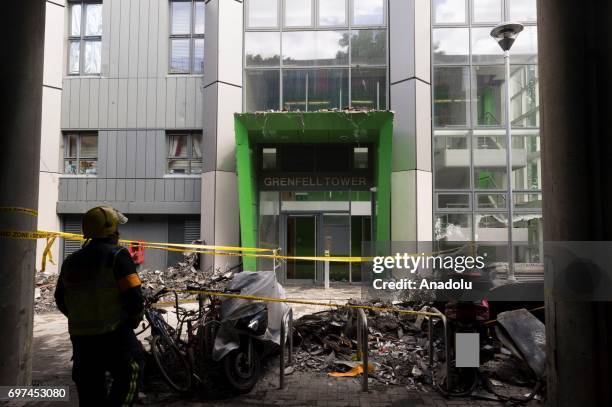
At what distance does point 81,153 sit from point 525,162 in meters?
14.2

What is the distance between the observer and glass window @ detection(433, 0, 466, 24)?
13945mm

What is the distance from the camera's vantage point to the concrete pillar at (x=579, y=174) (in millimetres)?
3689

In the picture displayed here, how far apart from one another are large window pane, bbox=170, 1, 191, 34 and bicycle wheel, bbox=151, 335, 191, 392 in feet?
41.9

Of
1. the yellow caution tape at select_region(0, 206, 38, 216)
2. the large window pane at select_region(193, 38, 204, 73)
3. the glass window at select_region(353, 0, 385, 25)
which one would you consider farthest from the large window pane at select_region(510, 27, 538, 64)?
the yellow caution tape at select_region(0, 206, 38, 216)

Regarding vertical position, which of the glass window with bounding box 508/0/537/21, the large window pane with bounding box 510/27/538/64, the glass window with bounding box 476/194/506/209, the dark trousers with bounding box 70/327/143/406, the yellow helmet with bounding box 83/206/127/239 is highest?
the glass window with bounding box 508/0/537/21

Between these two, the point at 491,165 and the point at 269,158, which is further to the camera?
the point at 269,158

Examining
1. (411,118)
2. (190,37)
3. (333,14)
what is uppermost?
(333,14)

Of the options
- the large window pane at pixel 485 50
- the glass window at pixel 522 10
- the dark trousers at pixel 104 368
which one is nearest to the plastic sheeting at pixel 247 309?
the dark trousers at pixel 104 368

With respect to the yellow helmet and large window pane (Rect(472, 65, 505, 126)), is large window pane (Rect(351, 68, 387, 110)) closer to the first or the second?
large window pane (Rect(472, 65, 505, 126))

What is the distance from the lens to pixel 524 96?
1371cm

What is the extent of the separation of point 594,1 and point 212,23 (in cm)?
1208

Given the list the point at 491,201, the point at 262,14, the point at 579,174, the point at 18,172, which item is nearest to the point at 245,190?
the point at 262,14

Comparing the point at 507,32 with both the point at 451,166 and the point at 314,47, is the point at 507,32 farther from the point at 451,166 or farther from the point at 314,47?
the point at 314,47

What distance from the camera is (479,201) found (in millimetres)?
13555
